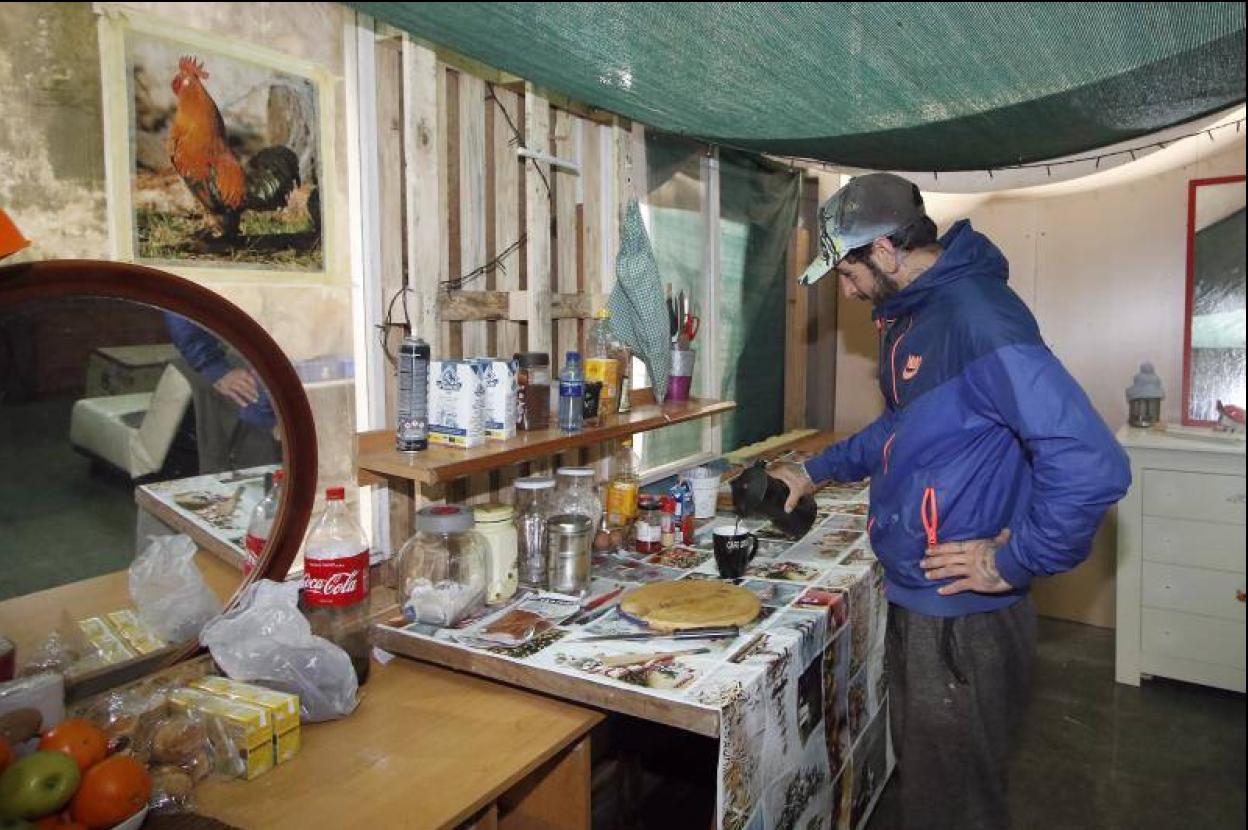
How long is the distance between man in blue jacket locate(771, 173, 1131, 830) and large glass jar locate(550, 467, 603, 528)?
2.34 ft

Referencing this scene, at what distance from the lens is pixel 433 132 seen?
5.55 feet

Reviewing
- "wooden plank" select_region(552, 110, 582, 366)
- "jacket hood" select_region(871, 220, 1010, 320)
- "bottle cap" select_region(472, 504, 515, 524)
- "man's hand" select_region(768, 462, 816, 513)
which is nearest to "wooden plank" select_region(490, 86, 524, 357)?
"wooden plank" select_region(552, 110, 582, 366)

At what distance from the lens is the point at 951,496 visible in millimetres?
1450

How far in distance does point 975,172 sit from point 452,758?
1.39 m

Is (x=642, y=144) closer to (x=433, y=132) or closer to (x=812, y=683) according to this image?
(x=433, y=132)

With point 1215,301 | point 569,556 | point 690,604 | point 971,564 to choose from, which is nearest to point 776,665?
point 690,604

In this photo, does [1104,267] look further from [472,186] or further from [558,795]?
[558,795]

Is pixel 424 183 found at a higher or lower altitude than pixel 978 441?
higher

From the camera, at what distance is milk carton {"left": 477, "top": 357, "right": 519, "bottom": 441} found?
5.61 ft

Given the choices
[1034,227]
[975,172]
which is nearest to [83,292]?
[975,172]

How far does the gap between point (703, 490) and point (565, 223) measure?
2.75ft

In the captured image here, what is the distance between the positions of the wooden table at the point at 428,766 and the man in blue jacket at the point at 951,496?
616mm

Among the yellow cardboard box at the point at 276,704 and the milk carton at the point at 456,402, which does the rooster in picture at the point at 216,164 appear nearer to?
the milk carton at the point at 456,402

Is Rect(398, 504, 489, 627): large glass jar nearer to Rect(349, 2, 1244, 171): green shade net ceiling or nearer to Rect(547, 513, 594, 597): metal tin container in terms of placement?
Rect(547, 513, 594, 597): metal tin container
